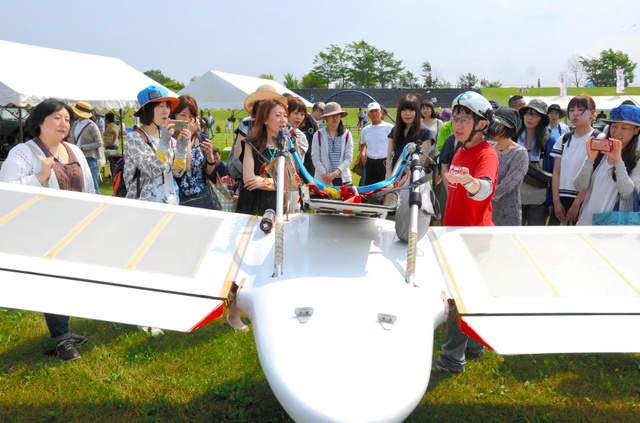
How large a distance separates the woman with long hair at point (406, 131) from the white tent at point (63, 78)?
9964 millimetres

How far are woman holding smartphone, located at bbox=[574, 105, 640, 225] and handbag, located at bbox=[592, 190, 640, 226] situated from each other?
0.15 feet

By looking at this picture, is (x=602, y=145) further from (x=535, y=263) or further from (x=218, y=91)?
(x=218, y=91)

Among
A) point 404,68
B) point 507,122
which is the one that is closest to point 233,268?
point 507,122

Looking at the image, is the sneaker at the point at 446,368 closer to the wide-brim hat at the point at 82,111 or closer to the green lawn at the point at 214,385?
the green lawn at the point at 214,385

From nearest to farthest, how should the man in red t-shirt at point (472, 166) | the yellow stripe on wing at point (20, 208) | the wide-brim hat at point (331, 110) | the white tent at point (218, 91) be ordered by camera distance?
1. the yellow stripe on wing at point (20, 208)
2. the man in red t-shirt at point (472, 166)
3. the wide-brim hat at point (331, 110)
4. the white tent at point (218, 91)

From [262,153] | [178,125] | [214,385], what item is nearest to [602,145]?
[262,153]

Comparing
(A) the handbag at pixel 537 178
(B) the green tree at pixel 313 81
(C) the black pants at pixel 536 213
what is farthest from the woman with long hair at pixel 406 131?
(B) the green tree at pixel 313 81

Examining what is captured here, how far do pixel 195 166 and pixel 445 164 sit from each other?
108 inches

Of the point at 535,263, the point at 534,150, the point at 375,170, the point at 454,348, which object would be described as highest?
the point at 534,150

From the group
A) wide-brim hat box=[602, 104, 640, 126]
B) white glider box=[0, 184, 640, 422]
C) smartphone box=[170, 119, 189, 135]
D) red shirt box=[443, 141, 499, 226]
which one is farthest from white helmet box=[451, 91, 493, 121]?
smartphone box=[170, 119, 189, 135]

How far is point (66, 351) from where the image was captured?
15.5 feet

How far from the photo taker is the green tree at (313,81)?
11950 cm

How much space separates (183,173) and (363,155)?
3.91 meters

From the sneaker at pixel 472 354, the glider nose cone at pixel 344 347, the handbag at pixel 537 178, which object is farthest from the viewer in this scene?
the handbag at pixel 537 178
